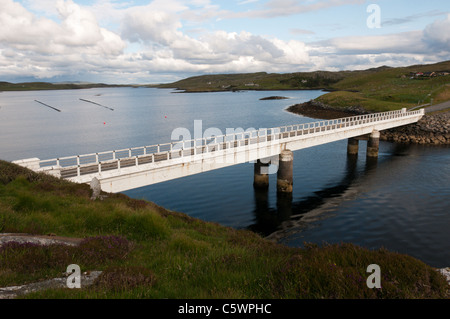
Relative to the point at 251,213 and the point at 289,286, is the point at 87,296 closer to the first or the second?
the point at 289,286

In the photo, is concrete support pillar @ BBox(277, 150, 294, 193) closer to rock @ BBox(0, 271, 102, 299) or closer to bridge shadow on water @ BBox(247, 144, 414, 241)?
bridge shadow on water @ BBox(247, 144, 414, 241)

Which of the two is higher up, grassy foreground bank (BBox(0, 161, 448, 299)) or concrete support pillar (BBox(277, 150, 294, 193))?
grassy foreground bank (BBox(0, 161, 448, 299))

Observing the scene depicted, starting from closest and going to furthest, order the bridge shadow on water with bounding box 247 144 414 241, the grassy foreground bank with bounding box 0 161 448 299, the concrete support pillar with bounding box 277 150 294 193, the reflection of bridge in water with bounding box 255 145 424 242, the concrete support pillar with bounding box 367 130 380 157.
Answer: the grassy foreground bank with bounding box 0 161 448 299 → the reflection of bridge in water with bounding box 255 145 424 242 → the bridge shadow on water with bounding box 247 144 414 241 → the concrete support pillar with bounding box 277 150 294 193 → the concrete support pillar with bounding box 367 130 380 157

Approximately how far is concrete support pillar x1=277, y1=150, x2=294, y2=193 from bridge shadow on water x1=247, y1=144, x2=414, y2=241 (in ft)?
2.72

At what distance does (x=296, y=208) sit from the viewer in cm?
3238

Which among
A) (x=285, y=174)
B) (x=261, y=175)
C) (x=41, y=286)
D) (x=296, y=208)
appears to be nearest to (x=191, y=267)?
(x=41, y=286)

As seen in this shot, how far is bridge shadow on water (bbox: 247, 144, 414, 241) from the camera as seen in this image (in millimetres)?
27781

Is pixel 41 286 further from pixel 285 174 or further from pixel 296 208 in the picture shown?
pixel 285 174

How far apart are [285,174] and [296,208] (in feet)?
15.7

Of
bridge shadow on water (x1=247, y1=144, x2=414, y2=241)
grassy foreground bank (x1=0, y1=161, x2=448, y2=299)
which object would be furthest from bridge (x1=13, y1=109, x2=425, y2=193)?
grassy foreground bank (x1=0, y1=161, x2=448, y2=299)

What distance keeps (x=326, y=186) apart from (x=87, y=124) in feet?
250

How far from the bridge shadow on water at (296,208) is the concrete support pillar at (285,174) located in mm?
830

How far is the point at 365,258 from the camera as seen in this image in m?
7.90

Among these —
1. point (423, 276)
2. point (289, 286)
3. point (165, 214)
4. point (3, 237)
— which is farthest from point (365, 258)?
point (165, 214)
